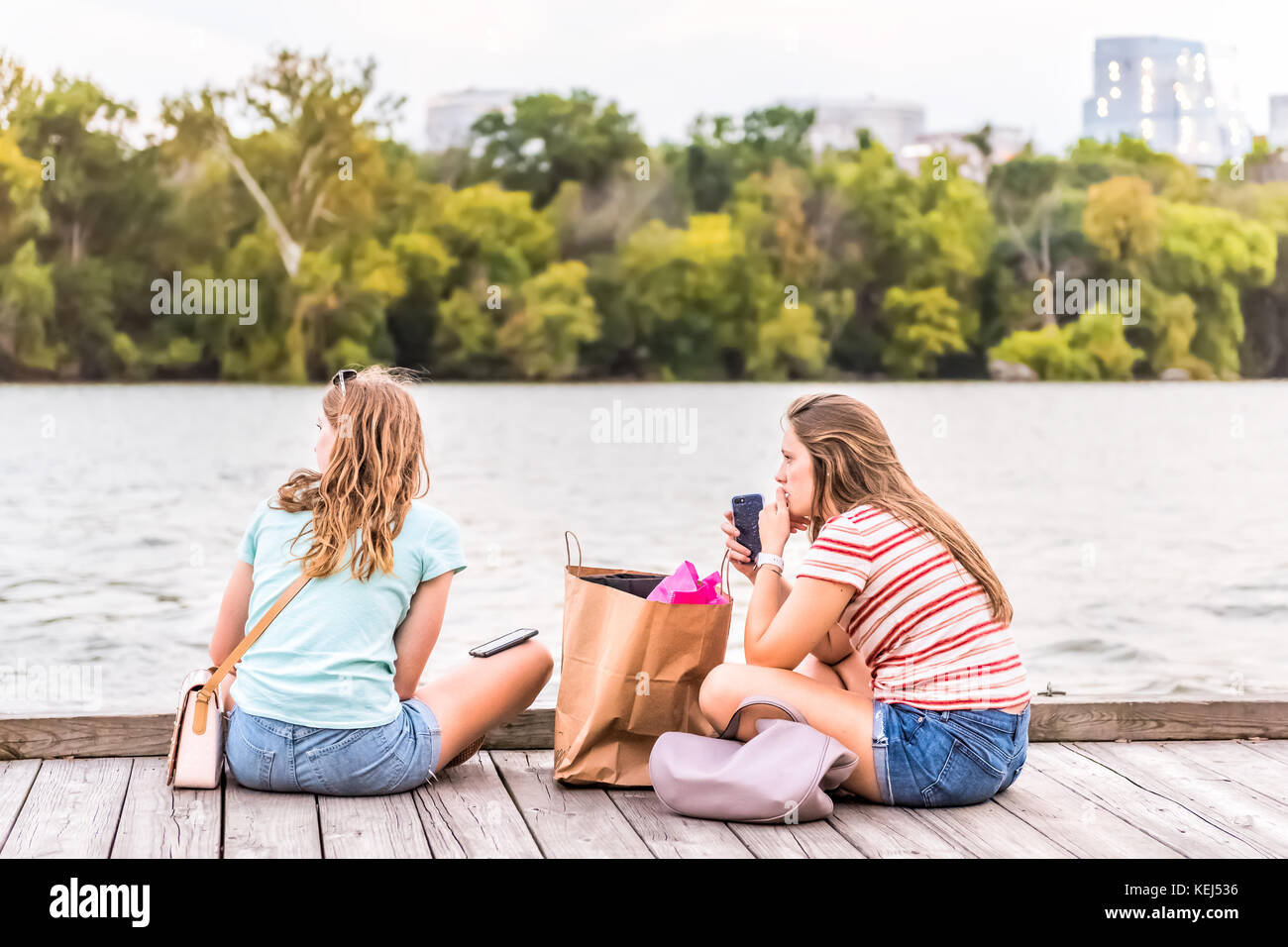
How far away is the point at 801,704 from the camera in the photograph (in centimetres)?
268

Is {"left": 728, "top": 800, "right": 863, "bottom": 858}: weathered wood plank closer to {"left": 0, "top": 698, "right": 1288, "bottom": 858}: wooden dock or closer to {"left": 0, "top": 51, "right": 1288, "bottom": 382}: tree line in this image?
{"left": 0, "top": 698, "right": 1288, "bottom": 858}: wooden dock

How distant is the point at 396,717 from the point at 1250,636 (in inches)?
251

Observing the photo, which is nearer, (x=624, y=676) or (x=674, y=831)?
(x=674, y=831)

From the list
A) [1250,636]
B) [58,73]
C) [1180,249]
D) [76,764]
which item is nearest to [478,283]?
[58,73]

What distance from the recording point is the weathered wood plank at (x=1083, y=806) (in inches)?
97.4

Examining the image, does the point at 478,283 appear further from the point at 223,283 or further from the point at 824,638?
the point at 824,638

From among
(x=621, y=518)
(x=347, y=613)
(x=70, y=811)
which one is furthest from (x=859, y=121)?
(x=70, y=811)

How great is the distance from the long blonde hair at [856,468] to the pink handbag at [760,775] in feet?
1.41

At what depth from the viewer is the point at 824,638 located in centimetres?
293

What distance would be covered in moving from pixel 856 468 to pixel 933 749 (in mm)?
571

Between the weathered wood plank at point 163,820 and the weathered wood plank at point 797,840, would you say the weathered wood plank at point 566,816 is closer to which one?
the weathered wood plank at point 797,840

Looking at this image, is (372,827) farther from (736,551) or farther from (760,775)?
(736,551)

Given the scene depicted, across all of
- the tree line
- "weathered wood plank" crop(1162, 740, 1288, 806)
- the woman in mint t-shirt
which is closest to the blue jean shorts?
the woman in mint t-shirt

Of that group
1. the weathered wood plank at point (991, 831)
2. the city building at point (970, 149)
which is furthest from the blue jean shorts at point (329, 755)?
the city building at point (970, 149)
